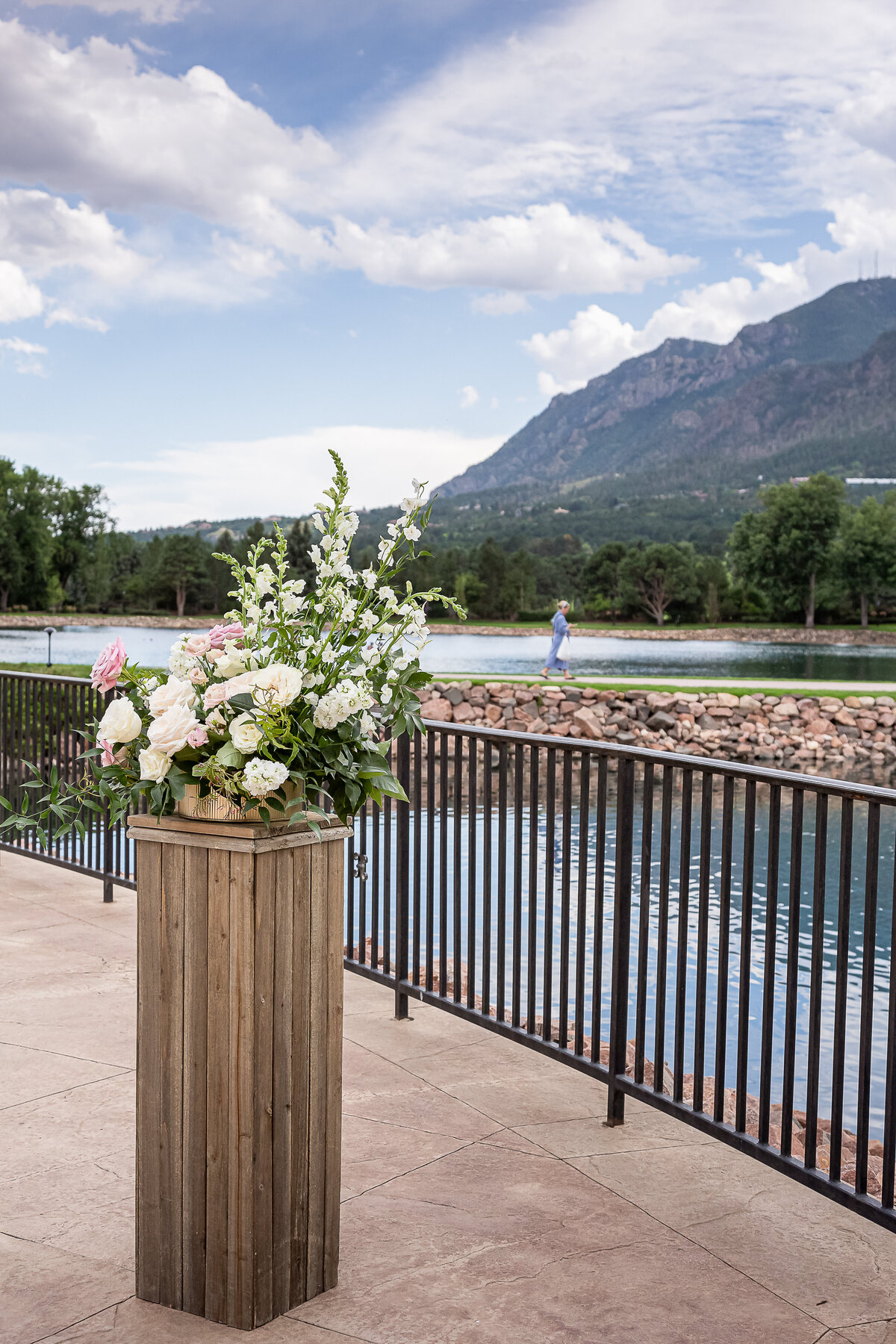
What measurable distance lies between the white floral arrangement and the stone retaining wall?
59.1ft

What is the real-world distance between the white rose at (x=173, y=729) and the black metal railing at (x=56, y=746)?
3.44 metres

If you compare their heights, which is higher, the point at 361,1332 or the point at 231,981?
the point at 231,981

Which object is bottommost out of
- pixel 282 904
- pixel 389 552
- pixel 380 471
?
pixel 282 904

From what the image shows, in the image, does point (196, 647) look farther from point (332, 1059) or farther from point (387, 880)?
point (387, 880)

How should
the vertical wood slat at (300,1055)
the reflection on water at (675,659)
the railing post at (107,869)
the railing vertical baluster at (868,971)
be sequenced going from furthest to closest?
the reflection on water at (675,659) → the railing post at (107,869) → the railing vertical baluster at (868,971) → the vertical wood slat at (300,1055)

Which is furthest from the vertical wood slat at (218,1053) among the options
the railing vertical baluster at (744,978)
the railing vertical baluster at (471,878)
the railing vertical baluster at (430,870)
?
the railing vertical baluster at (430,870)

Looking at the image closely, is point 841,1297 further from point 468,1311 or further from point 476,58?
point 476,58

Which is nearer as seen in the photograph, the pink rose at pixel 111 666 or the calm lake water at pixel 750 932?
the pink rose at pixel 111 666

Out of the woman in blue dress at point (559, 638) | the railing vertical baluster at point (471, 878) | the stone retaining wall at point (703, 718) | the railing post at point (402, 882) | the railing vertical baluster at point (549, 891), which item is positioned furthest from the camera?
the woman in blue dress at point (559, 638)

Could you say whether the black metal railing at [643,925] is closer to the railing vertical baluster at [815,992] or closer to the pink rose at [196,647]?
the railing vertical baluster at [815,992]

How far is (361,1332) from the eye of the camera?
2113 mm

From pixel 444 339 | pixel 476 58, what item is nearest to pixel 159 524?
pixel 444 339

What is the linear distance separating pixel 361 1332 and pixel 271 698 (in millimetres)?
1247

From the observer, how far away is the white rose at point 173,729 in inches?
79.4
